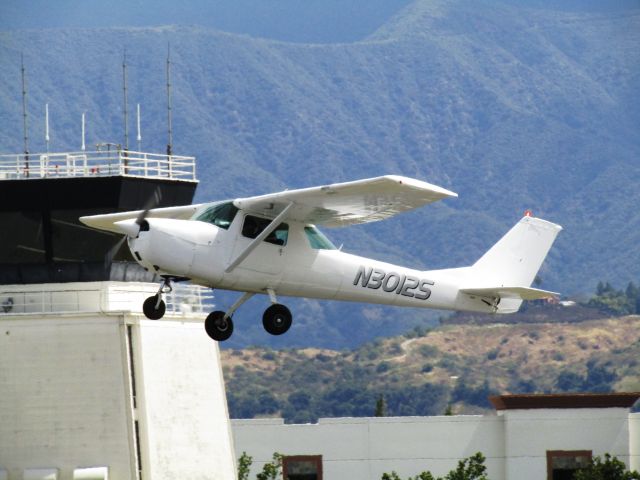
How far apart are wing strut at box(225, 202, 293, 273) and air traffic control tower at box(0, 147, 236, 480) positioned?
11.5 meters

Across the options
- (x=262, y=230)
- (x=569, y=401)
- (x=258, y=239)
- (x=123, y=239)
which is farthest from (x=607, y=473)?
(x=258, y=239)

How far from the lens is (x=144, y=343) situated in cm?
4331

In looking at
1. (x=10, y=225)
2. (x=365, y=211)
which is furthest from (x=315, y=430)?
(x=365, y=211)

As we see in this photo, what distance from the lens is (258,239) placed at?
101 feet

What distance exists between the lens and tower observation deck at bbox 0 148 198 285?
140 feet

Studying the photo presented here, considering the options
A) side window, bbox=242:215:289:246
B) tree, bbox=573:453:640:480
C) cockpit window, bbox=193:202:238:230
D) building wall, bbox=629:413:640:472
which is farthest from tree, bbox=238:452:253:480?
cockpit window, bbox=193:202:238:230

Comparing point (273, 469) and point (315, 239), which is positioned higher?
point (315, 239)

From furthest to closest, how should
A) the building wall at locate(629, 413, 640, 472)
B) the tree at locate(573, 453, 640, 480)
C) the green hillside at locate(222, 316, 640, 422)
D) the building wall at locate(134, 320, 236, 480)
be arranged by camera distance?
the green hillside at locate(222, 316, 640, 422) → the building wall at locate(629, 413, 640, 472) → the tree at locate(573, 453, 640, 480) → the building wall at locate(134, 320, 236, 480)

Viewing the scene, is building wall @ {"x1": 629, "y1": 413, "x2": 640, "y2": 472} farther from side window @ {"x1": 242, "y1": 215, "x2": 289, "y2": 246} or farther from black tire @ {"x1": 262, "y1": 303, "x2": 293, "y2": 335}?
side window @ {"x1": 242, "y1": 215, "x2": 289, "y2": 246}

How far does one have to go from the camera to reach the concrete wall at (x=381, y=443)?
196ft

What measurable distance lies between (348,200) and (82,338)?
1286 cm

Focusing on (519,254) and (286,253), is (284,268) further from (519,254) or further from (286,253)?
(519,254)

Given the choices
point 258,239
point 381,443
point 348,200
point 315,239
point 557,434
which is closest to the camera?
point 258,239

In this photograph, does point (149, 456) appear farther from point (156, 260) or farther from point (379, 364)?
point (379, 364)
